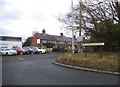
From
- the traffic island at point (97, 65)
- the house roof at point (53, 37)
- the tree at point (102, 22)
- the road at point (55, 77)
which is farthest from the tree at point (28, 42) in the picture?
the road at point (55, 77)

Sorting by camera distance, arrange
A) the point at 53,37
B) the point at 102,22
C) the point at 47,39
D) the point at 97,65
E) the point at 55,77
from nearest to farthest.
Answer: the point at 55,77 < the point at 97,65 < the point at 102,22 < the point at 47,39 < the point at 53,37

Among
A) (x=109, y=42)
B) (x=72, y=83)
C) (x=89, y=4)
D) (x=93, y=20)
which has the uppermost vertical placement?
(x=89, y=4)

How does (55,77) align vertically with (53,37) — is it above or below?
below

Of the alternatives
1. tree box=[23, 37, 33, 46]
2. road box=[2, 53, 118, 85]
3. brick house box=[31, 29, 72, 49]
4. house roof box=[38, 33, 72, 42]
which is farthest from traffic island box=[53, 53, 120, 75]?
tree box=[23, 37, 33, 46]

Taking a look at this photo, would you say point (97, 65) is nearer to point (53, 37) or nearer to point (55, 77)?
point (55, 77)

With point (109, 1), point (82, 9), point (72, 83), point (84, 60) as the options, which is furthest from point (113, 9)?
point (72, 83)

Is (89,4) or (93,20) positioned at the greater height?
(89,4)

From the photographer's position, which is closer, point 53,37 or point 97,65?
point 97,65

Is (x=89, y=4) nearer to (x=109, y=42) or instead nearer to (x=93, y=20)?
(x=93, y=20)

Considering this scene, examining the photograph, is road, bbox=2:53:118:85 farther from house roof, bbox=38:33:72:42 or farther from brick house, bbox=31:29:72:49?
house roof, bbox=38:33:72:42

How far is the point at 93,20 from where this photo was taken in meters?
31.0

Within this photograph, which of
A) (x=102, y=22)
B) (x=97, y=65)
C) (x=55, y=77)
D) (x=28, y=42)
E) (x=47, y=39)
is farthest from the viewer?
(x=28, y=42)

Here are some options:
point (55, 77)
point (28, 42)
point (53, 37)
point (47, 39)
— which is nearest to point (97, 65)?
point (55, 77)

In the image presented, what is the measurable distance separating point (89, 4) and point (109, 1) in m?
2.42
